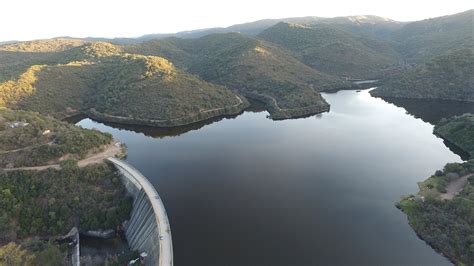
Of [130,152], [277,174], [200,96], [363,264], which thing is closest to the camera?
[363,264]

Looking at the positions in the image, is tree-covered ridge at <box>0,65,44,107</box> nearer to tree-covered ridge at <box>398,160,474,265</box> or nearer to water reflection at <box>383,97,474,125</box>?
tree-covered ridge at <box>398,160,474,265</box>

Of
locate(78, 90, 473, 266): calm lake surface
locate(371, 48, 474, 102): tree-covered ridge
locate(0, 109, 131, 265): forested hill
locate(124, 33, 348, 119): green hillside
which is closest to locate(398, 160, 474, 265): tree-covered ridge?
locate(78, 90, 473, 266): calm lake surface

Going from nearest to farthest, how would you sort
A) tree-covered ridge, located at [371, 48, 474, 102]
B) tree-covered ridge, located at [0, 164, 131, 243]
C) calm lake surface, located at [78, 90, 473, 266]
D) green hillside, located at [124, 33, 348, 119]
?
1. calm lake surface, located at [78, 90, 473, 266]
2. tree-covered ridge, located at [0, 164, 131, 243]
3. green hillside, located at [124, 33, 348, 119]
4. tree-covered ridge, located at [371, 48, 474, 102]

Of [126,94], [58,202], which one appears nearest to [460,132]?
[58,202]

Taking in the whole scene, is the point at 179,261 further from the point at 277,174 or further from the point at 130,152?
the point at 130,152

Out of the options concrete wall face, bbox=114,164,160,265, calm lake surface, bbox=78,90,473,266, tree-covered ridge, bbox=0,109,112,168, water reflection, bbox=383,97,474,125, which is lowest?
water reflection, bbox=383,97,474,125

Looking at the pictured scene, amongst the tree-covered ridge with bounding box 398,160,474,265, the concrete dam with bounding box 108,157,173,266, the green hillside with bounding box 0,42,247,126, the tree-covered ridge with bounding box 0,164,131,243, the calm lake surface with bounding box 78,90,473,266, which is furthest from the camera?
the green hillside with bounding box 0,42,247,126

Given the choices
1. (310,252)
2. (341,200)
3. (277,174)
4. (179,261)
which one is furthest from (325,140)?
(179,261)
